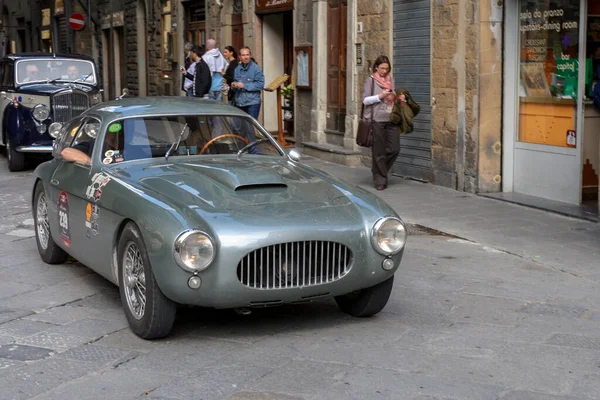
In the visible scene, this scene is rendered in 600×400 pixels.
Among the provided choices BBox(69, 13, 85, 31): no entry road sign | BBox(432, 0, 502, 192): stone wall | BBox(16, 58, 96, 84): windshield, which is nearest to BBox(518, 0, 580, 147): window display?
BBox(432, 0, 502, 192): stone wall

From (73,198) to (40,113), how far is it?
919cm

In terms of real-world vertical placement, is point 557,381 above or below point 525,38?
below

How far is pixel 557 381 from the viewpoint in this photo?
15.8 ft

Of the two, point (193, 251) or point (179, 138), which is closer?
point (193, 251)

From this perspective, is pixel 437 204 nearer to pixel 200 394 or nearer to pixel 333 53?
pixel 333 53

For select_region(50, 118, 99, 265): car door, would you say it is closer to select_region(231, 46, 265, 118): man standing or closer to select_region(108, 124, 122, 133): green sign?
select_region(108, 124, 122, 133): green sign

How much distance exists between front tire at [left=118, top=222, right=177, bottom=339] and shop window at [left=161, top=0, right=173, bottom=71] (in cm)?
1977

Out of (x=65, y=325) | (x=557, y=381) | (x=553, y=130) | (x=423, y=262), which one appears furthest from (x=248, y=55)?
(x=557, y=381)

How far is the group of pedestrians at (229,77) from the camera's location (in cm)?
1489

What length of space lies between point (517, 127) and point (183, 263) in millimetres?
7408

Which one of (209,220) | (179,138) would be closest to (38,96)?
(179,138)

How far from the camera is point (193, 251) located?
520 centimetres

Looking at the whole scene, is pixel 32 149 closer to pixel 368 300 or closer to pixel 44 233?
pixel 44 233

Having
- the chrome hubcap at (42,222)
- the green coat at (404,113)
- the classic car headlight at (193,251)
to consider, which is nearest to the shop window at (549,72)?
the green coat at (404,113)
